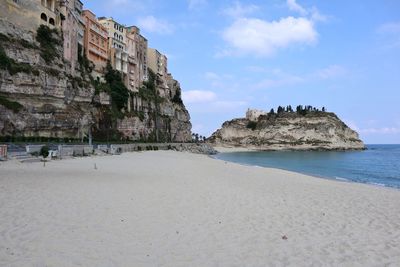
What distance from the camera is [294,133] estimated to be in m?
158

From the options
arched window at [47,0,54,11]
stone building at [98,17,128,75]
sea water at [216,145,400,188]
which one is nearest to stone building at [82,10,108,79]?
stone building at [98,17,128,75]

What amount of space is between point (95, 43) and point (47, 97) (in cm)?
2473

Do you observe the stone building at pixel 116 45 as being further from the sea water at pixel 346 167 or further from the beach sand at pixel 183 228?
the beach sand at pixel 183 228

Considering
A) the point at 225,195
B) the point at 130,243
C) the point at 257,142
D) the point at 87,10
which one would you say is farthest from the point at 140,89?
the point at 257,142

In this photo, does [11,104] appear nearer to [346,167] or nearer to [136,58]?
[346,167]

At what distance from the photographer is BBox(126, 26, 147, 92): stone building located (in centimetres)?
7919

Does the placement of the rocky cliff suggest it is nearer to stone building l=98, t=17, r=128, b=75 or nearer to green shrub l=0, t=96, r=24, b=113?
green shrub l=0, t=96, r=24, b=113

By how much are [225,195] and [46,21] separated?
4785cm

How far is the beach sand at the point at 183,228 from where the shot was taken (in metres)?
6.37

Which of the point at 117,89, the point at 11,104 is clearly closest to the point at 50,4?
the point at 117,89

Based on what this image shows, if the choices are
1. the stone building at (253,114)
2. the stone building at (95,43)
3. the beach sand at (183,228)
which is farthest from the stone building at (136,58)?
the stone building at (253,114)

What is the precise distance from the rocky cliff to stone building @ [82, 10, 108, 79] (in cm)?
549

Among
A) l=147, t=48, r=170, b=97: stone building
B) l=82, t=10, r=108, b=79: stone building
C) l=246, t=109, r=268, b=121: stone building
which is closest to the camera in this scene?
l=82, t=10, r=108, b=79: stone building

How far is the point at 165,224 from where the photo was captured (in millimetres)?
8734
